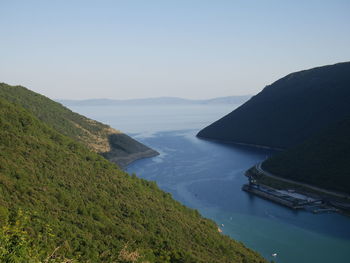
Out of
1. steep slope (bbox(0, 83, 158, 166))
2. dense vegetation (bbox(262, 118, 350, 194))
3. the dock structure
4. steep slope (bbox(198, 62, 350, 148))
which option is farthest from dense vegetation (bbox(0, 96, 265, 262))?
steep slope (bbox(198, 62, 350, 148))

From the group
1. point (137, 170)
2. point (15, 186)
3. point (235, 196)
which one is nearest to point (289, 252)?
point (235, 196)

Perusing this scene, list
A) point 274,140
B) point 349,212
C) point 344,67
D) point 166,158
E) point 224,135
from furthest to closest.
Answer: point 224,135
point 344,67
point 274,140
point 166,158
point 349,212

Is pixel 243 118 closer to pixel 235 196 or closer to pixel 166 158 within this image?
pixel 166 158

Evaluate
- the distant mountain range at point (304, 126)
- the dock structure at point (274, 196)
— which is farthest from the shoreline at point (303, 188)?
the dock structure at point (274, 196)

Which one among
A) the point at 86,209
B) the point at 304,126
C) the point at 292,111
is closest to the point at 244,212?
the point at 86,209

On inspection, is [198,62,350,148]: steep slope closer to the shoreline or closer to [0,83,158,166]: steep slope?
the shoreline

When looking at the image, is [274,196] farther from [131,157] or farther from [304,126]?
[304,126]
